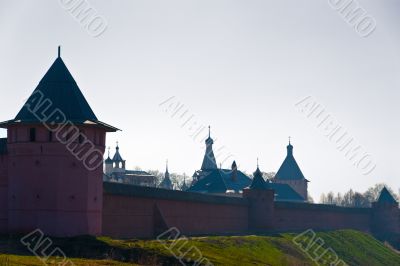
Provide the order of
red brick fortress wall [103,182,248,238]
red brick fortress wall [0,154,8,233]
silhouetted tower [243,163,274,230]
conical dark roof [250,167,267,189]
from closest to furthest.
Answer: red brick fortress wall [0,154,8,233]
red brick fortress wall [103,182,248,238]
silhouetted tower [243,163,274,230]
conical dark roof [250,167,267,189]

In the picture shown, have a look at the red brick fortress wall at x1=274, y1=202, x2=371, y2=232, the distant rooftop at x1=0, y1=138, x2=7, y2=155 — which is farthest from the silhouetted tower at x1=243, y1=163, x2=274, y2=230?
the distant rooftop at x1=0, y1=138, x2=7, y2=155

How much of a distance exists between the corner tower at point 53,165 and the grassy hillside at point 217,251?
3.75 ft

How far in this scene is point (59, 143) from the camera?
30000 mm

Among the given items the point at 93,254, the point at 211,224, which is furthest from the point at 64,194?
the point at 211,224

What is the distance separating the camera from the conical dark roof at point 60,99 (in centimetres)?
3047

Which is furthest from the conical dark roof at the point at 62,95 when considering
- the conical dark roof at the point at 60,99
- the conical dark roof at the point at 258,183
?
the conical dark roof at the point at 258,183

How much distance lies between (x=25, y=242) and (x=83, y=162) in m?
3.77

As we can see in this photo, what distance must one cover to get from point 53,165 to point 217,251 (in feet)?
26.4

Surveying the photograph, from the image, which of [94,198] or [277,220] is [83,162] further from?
[277,220]

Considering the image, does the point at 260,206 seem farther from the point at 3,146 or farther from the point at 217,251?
the point at 3,146

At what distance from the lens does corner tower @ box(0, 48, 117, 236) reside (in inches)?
1175

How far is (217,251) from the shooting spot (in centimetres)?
3431

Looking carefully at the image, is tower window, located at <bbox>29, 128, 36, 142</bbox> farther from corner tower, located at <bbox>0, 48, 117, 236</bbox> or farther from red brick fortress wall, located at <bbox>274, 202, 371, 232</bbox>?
red brick fortress wall, located at <bbox>274, 202, 371, 232</bbox>

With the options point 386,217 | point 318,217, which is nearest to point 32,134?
point 318,217
